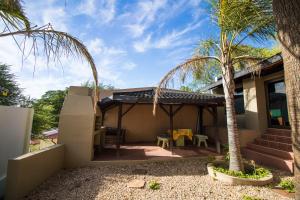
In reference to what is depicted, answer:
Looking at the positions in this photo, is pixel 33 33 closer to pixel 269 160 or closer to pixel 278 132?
pixel 269 160

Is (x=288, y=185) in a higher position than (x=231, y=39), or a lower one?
lower

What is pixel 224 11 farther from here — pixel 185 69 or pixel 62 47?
pixel 62 47

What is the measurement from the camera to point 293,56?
8.05 feet

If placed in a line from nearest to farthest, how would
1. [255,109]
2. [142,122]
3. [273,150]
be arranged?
[273,150] → [255,109] → [142,122]

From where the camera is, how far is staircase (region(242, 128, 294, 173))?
676cm

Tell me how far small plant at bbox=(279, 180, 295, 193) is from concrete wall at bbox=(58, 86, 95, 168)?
6.86 meters

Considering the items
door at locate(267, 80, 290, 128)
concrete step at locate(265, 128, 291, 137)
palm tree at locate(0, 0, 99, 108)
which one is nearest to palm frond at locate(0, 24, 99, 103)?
palm tree at locate(0, 0, 99, 108)

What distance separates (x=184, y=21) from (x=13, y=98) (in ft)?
54.1

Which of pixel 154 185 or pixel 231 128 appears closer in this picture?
pixel 154 185

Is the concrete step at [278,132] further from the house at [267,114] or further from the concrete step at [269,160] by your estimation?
the concrete step at [269,160]

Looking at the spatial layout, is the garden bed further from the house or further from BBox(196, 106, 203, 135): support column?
BBox(196, 106, 203, 135): support column

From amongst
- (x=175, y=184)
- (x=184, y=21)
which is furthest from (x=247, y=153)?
(x=184, y=21)

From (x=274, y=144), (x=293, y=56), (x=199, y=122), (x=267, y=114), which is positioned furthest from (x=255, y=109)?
(x=293, y=56)

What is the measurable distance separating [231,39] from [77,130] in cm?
697
